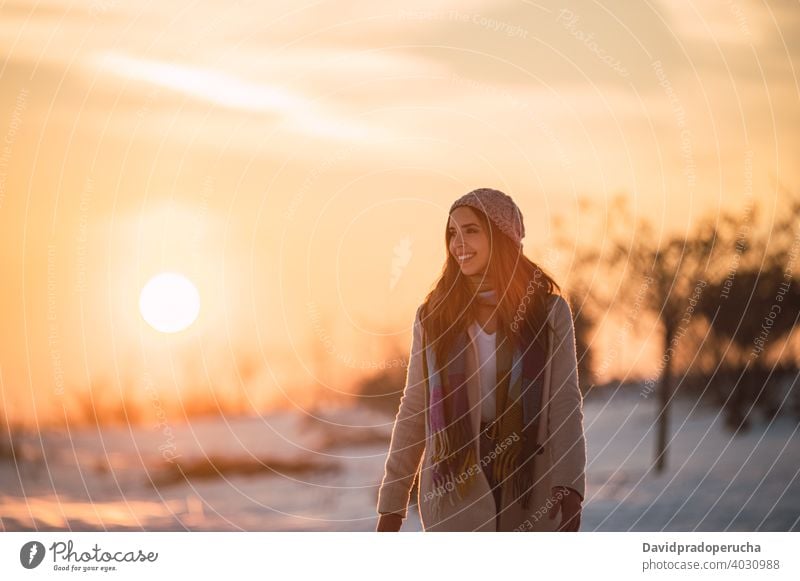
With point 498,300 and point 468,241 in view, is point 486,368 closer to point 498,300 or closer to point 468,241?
point 498,300

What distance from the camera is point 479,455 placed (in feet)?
17.8

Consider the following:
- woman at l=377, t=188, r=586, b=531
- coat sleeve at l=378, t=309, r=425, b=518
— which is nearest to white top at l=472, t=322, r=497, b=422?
woman at l=377, t=188, r=586, b=531

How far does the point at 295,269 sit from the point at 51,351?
150 cm

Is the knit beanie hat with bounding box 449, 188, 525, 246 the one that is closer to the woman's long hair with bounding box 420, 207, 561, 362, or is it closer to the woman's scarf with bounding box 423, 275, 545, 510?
the woman's long hair with bounding box 420, 207, 561, 362

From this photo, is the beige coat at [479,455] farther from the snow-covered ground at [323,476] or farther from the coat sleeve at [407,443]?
the snow-covered ground at [323,476]

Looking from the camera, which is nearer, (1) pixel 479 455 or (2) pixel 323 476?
(1) pixel 479 455

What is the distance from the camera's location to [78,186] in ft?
23.9

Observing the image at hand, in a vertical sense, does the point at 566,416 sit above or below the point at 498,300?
below

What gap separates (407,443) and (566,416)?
0.72 meters

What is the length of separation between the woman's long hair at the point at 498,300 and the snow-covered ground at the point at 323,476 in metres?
2.11

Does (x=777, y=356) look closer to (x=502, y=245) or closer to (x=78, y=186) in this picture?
(x=502, y=245)
